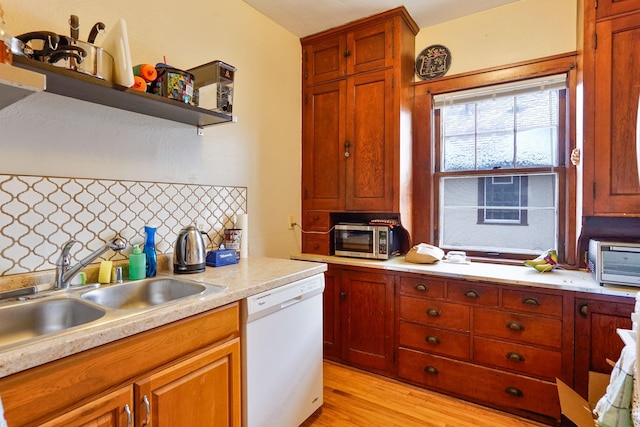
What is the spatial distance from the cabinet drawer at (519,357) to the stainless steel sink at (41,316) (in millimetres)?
2054

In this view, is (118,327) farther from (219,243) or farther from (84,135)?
(219,243)

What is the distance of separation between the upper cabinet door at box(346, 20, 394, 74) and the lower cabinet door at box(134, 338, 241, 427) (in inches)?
86.1

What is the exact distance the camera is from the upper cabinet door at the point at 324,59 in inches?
104

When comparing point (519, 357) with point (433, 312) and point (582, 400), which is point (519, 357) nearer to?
point (582, 400)

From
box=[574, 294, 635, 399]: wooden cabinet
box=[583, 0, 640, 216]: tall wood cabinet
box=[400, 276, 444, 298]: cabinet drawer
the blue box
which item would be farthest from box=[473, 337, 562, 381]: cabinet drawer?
the blue box

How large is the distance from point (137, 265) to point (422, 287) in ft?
5.64

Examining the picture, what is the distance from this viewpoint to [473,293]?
6.65 ft

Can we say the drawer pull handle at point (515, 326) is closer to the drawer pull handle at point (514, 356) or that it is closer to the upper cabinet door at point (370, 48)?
the drawer pull handle at point (514, 356)

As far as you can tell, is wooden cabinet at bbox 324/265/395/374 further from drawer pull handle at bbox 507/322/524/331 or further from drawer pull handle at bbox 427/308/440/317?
drawer pull handle at bbox 507/322/524/331

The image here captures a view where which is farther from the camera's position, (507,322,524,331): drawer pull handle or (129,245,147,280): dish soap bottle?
(507,322,524,331): drawer pull handle

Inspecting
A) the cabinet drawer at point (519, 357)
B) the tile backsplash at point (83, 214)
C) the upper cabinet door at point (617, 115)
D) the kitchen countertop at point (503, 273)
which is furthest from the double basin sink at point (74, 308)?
the upper cabinet door at point (617, 115)

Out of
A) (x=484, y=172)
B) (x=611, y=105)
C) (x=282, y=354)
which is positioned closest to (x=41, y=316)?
(x=282, y=354)

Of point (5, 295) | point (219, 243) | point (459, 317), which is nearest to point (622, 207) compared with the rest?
point (459, 317)

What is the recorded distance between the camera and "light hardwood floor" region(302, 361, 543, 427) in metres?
1.86
